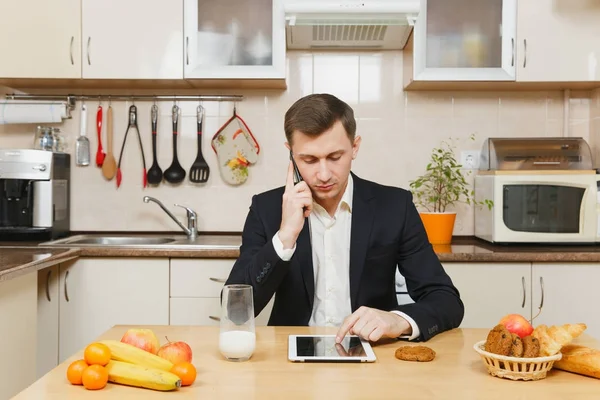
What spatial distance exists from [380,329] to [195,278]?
57.6 inches

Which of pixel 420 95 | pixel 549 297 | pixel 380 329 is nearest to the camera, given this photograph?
pixel 380 329

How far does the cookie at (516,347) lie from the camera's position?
1.20m

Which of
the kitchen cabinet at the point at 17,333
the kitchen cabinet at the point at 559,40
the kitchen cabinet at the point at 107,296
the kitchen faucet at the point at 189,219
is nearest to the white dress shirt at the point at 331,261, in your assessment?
the kitchen cabinet at the point at 107,296

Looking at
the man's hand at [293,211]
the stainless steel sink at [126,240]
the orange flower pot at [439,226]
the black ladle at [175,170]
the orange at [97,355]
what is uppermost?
the black ladle at [175,170]

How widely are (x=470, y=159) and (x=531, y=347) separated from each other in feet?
7.32

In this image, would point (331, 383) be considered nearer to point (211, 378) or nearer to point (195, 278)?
point (211, 378)

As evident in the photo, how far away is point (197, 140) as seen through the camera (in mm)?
3355

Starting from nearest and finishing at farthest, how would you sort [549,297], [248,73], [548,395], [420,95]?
[548,395] → [549,297] → [248,73] → [420,95]

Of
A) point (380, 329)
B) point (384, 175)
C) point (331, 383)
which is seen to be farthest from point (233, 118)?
point (331, 383)

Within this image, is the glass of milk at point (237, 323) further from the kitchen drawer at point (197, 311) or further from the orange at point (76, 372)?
the kitchen drawer at point (197, 311)

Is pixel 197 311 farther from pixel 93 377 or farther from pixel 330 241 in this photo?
pixel 93 377

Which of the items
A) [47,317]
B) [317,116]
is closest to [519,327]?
[317,116]

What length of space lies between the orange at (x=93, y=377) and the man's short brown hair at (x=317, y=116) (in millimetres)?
896

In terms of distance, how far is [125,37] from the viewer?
3.01 meters
